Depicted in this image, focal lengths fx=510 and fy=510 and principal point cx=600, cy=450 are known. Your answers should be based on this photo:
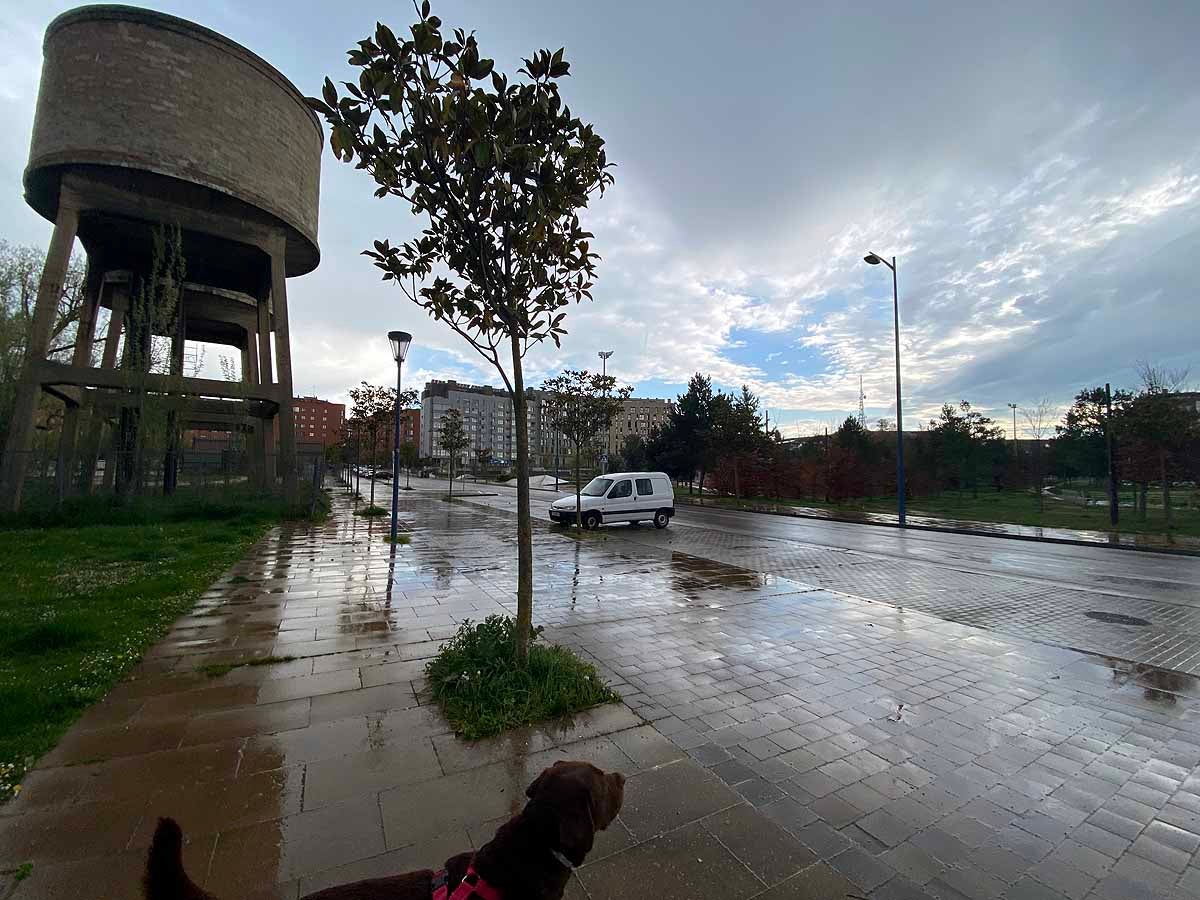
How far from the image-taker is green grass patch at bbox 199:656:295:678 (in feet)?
14.0

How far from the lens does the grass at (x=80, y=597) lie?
3.41 meters

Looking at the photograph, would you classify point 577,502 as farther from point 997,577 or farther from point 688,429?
point 688,429

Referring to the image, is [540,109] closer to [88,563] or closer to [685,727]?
[685,727]

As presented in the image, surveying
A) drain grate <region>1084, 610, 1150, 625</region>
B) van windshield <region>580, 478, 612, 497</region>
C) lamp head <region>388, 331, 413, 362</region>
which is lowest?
drain grate <region>1084, 610, 1150, 625</region>

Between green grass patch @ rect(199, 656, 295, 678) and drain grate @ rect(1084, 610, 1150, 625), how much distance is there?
9394 mm

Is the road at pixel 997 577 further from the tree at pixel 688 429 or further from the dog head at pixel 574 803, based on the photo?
the tree at pixel 688 429

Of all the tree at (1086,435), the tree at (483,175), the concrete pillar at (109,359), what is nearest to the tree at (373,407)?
the concrete pillar at (109,359)

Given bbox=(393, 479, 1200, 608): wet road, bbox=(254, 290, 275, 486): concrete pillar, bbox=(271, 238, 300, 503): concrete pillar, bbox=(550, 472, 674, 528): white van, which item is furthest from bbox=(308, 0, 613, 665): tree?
bbox=(254, 290, 275, 486): concrete pillar

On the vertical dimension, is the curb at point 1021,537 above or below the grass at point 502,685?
below

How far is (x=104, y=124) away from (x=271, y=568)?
50.2 ft

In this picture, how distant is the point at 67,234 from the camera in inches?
603

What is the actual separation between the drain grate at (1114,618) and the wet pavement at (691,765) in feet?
2.23

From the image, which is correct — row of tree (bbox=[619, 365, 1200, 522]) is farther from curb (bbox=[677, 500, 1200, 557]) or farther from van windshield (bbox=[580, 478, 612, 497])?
van windshield (bbox=[580, 478, 612, 497])

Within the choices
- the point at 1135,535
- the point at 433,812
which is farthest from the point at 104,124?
the point at 1135,535
